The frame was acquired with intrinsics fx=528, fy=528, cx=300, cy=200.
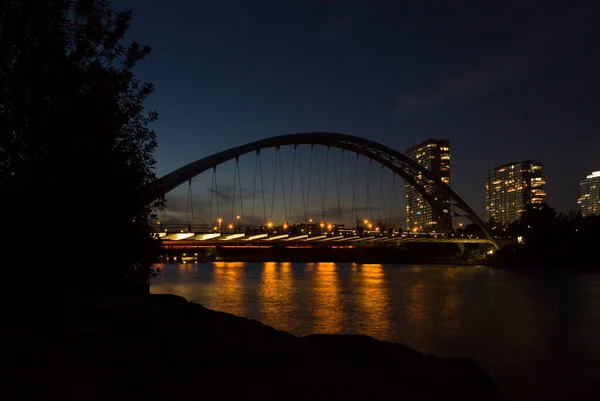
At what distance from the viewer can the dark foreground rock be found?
541 cm

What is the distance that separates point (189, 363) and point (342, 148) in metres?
59.2

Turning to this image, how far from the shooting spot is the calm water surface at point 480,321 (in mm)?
12797

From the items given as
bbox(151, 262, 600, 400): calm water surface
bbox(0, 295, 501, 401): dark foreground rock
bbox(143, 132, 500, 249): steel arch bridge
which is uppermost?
bbox(143, 132, 500, 249): steel arch bridge

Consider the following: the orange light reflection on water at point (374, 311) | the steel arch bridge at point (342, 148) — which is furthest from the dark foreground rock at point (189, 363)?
the steel arch bridge at point (342, 148)

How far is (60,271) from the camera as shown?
26.6 feet

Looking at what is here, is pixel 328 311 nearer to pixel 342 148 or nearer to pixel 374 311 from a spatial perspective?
pixel 374 311

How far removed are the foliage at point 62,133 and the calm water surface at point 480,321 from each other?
8.63 m

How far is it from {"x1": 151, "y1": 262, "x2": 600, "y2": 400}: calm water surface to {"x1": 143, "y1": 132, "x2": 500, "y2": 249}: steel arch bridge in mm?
14051

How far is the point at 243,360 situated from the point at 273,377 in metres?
0.59

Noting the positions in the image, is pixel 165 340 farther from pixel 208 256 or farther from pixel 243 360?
pixel 208 256

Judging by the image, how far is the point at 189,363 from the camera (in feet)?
21.3

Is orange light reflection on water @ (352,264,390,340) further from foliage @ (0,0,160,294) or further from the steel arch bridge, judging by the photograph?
the steel arch bridge

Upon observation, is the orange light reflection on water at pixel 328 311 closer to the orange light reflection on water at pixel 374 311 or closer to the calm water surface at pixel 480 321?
the calm water surface at pixel 480 321

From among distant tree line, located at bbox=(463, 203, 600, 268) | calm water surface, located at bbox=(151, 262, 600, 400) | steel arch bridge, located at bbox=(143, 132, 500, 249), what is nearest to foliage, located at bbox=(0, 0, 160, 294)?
calm water surface, located at bbox=(151, 262, 600, 400)
